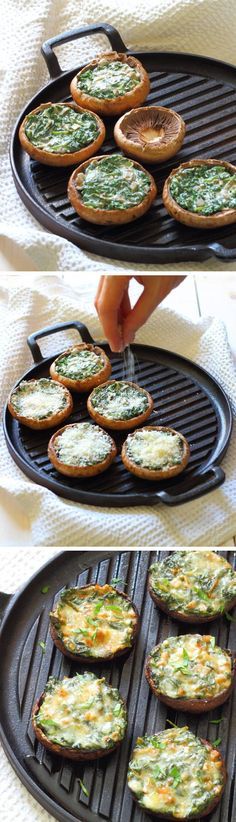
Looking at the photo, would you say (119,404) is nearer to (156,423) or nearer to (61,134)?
(156,423)

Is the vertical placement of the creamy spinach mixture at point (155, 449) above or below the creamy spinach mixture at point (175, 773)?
above

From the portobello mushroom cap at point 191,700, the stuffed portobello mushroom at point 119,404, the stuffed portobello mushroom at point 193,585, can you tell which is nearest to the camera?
the portobello mushroom cap at point 191,700

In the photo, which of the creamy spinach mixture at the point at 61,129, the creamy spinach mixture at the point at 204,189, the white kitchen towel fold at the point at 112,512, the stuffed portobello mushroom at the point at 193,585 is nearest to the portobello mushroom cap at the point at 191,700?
the stuffed portobello mushroom at the point at 193,585

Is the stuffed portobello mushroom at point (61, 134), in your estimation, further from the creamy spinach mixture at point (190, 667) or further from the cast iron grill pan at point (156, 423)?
the creamy spinach mixture at point (190, 667)

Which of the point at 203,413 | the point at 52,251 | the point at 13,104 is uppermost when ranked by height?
the point at 13,104

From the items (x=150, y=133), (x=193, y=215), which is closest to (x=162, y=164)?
(x=150, y=133)

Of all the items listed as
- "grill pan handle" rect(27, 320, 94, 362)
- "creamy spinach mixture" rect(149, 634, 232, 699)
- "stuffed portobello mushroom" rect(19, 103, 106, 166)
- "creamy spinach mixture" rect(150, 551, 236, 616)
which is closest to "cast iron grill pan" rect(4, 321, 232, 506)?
"grill pan handle" rect(27, 320, 94, 362)

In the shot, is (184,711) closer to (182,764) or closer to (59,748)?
(182,764)

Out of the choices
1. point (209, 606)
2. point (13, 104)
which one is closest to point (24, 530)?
point (209, 606)
